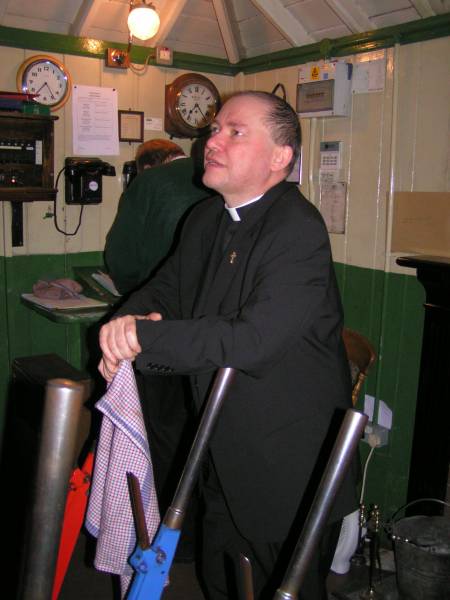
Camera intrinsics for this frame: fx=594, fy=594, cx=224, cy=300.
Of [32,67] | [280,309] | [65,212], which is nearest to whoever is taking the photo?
[280,309]

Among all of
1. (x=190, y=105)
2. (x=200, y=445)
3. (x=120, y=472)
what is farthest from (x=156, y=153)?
(x=200, y=445)

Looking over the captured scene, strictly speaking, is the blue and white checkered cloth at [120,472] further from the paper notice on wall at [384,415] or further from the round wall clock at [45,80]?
the round wall clock at [45,80]

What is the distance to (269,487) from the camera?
141 centimetres

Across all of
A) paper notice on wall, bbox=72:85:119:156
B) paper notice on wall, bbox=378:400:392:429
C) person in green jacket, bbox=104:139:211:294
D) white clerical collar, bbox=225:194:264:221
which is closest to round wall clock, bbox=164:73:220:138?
paper notice on wall, bbox=72:85:119:156

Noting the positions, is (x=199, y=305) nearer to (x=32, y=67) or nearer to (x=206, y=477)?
(x=206, y=477)

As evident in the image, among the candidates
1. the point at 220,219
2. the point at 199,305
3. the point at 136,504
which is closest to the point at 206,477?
the point at 199,305

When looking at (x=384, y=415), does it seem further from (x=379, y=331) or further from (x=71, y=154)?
(x=71, y=154)

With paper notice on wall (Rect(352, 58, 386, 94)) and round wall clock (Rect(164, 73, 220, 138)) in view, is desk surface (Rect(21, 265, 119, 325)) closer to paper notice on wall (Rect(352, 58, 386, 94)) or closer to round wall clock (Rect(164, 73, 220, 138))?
round wall clock (Rect(164, 73, 220, 138))

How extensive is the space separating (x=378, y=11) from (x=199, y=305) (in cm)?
180

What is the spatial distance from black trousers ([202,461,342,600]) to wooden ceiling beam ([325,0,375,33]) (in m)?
2.05

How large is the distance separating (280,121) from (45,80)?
6.16ft

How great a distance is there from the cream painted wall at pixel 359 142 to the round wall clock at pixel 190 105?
87 millimetres

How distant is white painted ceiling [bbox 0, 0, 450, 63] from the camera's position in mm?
2572

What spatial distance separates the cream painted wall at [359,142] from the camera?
2.44 metres
